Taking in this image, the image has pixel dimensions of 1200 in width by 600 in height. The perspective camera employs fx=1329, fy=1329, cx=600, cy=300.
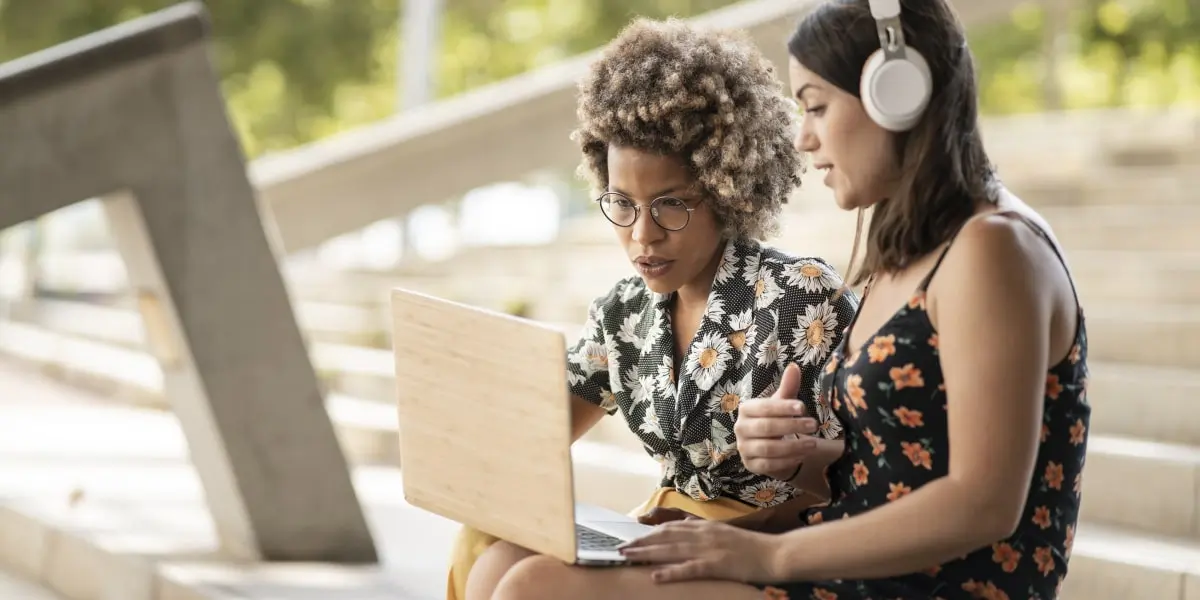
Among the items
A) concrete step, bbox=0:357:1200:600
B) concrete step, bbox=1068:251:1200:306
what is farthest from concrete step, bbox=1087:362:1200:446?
concrete step, bbox=1068:251:1200:306

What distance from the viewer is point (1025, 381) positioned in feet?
4.76

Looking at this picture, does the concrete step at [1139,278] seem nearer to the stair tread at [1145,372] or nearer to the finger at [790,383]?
the stair tread at [1145,372]

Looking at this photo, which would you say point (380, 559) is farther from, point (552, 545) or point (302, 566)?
point (552, 545)

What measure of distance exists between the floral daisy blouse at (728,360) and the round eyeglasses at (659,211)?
11 centimetres

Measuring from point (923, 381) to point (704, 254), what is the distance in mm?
567

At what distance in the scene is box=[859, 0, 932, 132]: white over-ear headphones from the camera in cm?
154

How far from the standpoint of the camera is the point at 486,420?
1.66 meters

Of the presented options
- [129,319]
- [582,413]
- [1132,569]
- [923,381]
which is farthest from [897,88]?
[129,319]

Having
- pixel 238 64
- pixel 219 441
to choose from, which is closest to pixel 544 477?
pixel 219 441

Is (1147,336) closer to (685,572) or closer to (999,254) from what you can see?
(999,254)

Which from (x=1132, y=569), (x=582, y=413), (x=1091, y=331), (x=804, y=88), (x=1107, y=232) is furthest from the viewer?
(x=1107, y=232)

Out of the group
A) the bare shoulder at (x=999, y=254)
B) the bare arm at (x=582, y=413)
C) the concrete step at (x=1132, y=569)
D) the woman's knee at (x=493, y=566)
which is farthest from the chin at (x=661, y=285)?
the concrete step at (x=1132, y=569)

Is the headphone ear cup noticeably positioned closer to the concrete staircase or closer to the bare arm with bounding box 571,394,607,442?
the bare arm with bounding box 571,394,607,442

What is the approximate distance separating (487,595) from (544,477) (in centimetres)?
28
